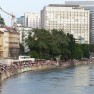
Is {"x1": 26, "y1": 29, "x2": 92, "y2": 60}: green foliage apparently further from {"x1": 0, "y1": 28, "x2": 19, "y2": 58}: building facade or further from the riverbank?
{"x1": 0, "y1": 28, "x2": 19, "y2": 58}: building facade

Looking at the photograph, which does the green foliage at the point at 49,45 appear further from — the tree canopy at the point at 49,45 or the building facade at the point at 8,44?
the building facade at the point at 8,44

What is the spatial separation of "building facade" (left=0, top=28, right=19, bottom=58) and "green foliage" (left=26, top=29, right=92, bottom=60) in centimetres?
1000

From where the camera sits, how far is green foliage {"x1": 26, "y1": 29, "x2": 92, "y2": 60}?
127m

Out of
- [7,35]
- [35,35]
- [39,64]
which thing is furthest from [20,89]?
[7,35]

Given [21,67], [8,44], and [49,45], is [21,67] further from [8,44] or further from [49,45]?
[8,44]

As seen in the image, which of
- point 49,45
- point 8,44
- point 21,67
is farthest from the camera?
point 8,44

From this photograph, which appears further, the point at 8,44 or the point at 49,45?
the point at 8,44

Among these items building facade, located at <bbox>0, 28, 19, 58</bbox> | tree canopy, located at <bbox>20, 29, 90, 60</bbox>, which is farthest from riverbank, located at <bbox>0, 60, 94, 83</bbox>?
building facade, located at <bbox>0, 28, 19, 58</bbox>

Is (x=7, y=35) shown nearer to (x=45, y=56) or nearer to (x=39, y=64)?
(x=45, y=56)

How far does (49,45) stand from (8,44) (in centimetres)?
2476

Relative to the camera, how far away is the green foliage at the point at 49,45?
418 feet

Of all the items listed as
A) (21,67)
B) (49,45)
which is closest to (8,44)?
(49,45)

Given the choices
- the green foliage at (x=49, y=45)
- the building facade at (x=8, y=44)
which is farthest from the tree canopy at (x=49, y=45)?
the building facade at (x=8, y=44)

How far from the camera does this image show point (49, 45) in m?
133
